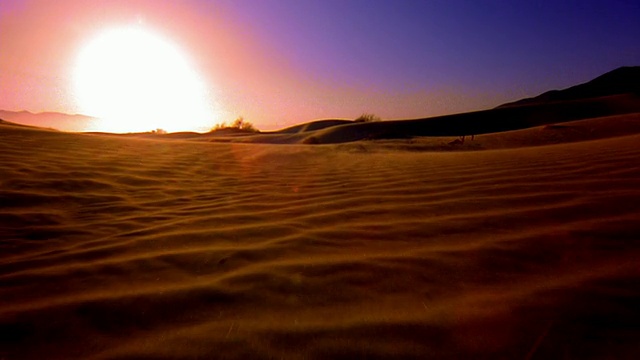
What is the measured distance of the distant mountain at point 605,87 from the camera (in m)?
21.8

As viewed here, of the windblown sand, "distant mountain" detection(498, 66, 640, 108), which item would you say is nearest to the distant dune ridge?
the windblown sand

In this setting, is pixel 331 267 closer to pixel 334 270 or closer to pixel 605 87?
pixel 334 270

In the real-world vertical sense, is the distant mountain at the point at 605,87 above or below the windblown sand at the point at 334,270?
above

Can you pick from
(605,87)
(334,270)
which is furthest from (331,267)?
(605,87)

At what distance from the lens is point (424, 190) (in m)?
3.06

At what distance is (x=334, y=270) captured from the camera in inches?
61.7

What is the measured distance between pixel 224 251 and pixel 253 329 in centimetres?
79

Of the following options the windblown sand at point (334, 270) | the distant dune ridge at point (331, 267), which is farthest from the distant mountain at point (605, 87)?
the windblown sand at point (334, 270)

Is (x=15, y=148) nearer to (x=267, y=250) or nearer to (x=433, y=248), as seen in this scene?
(x=267, y=250)

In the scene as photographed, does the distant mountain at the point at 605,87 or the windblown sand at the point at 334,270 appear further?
the distant mountain at the point at 605,87

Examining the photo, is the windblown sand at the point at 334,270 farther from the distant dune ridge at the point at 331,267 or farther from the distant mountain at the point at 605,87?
the distant mountain at the point at 605,87

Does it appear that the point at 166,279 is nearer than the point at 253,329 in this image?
No

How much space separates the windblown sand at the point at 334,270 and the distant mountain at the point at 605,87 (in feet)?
72.4

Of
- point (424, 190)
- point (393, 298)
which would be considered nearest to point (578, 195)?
point (424, 190)
